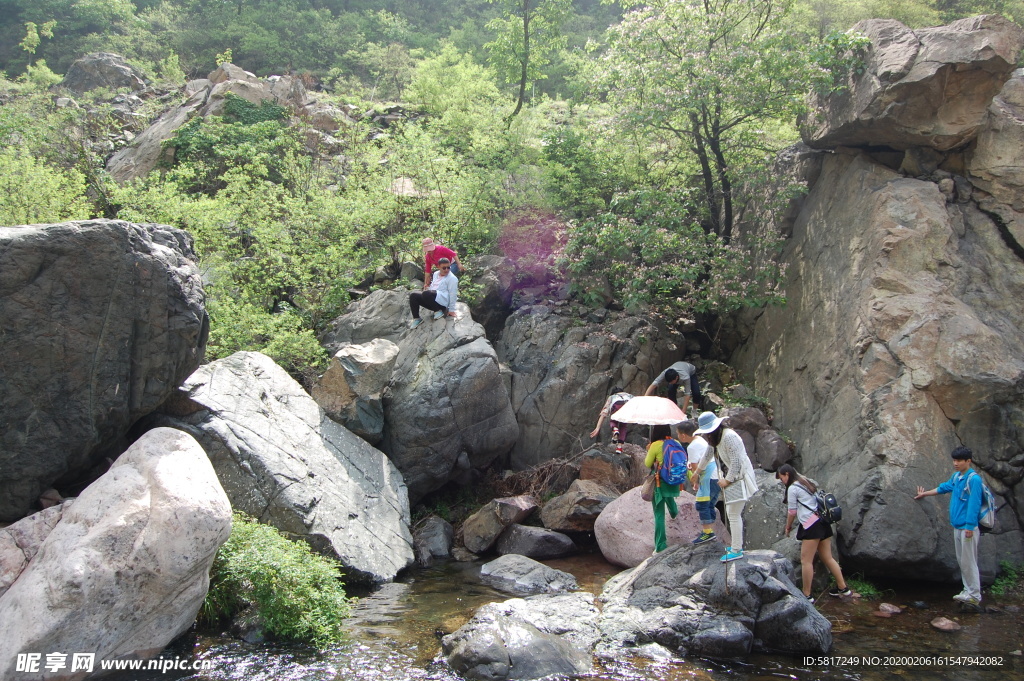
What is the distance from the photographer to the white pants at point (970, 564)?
8242 mm

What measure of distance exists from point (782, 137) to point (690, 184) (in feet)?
7.57

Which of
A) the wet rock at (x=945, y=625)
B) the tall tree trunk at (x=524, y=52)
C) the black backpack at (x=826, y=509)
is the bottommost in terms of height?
the wet rock at (x=945, y=625)

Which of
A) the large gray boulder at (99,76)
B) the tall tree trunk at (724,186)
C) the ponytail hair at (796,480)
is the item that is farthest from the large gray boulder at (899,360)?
the large gray boulder at (99,76)

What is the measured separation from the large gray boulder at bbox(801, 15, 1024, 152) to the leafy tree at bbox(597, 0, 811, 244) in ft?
4.10

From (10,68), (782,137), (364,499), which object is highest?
(10,68)

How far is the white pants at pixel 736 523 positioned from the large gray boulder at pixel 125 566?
550cm

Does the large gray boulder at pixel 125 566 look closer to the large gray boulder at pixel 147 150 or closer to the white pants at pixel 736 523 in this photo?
the white pants at pixel 736 523

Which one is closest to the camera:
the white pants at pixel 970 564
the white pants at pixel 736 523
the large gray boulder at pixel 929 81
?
the white pants at pixel 736 523

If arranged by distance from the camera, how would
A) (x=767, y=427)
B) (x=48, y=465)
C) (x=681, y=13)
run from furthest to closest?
1. (x=681, y=13)
2. (x=767, y=427)
3. (x=48, y=465)

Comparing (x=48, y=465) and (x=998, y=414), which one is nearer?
(x=48, y=465)

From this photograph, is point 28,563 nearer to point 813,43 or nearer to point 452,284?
point 452,284

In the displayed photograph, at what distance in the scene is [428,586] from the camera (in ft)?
30.4

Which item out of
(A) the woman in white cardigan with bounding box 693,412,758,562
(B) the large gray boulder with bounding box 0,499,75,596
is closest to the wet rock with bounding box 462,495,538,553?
(A) the woman in white cardigan with bounding box 693,412,758,562

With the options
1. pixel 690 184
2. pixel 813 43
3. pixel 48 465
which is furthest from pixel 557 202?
pixel 48 465
